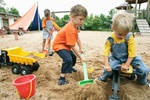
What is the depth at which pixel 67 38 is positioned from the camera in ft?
6.83

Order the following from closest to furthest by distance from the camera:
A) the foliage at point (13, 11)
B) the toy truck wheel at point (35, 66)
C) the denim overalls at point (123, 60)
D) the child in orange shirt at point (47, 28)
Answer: the denim overalls at point (123, 60) → the toy truck wheel at point (35, 66) → the child in orange shirt at point (47, 28) → the foliage at point (13, 11)

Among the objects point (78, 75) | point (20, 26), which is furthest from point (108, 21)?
point (78, 75)

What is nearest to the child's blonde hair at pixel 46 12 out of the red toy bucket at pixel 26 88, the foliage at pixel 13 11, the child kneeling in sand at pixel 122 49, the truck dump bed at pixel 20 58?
the truck dump bed at pixel 20 58

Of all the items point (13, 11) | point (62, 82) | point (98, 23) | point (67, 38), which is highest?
point (13, 11)

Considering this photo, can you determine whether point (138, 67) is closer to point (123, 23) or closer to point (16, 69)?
point (123, 23)

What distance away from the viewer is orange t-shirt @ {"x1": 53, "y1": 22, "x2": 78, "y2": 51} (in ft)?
6.81

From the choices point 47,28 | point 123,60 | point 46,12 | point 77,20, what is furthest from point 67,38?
point 47,28

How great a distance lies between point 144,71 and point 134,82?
0.93 feet

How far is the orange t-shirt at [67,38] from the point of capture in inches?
81.7

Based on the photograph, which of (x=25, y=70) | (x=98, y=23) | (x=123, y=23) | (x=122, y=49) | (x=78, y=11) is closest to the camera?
(x=123, y=23)

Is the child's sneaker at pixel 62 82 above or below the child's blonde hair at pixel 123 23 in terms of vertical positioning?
below

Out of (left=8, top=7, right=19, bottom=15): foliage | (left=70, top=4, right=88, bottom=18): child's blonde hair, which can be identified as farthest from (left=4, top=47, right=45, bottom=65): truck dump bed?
(left=8, top=7, right=19, bottom=15): foliage

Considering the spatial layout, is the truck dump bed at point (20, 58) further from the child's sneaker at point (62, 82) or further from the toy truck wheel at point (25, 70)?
the child's sneaker at point (62, 82)

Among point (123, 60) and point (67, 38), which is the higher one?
point (67, 38)
